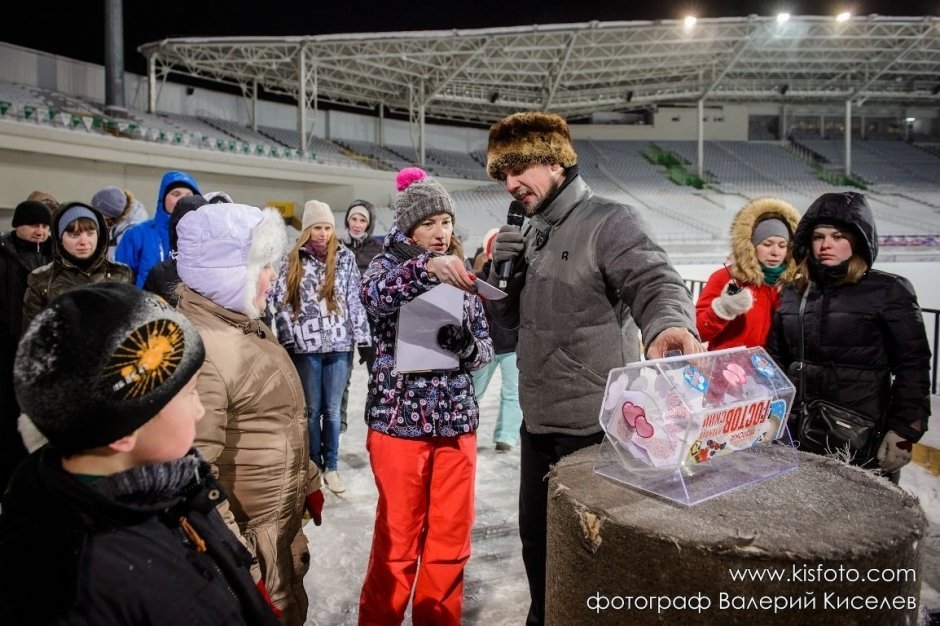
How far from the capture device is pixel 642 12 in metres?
31.3

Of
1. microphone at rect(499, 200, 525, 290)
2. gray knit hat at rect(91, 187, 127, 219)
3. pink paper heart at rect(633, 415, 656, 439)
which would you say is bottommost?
pink paper heart at rect(633, 415, 656, 439)

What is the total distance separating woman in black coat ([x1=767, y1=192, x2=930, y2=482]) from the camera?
Result: 225 cm

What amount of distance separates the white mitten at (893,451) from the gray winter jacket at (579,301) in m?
1.11

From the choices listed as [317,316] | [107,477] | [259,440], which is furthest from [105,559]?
[317,316]

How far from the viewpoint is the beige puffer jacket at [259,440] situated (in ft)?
5.13

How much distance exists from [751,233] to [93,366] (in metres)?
3.02

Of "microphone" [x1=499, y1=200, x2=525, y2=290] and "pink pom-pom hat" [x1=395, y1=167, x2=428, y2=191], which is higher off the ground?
"pink pom-pom hat" [x1=395, y1=167, x2=428, y2=191]

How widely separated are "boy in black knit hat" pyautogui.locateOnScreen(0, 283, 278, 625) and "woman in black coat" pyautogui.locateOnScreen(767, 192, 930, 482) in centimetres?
222

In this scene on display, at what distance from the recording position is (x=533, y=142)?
195cm

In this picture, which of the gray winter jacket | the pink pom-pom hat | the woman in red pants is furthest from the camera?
the pink pom-pom hat

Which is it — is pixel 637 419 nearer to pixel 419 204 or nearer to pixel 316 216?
pixel 419 204

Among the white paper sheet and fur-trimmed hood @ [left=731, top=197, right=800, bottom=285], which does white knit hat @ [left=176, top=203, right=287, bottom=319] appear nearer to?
the white paper sheet

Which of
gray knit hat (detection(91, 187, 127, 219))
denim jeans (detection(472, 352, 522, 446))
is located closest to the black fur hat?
denim jeans (detection(472, 352, 522, 446))

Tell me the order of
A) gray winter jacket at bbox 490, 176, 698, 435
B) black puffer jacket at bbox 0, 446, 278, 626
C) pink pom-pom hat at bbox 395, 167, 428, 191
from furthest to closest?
pink pom-pom hat at bbox 395, 167, 428, 191 → gray winter jacket at bbox 490, 176, 698, 435 → black puffer jacket at bbox 0, 446, 278, 626
